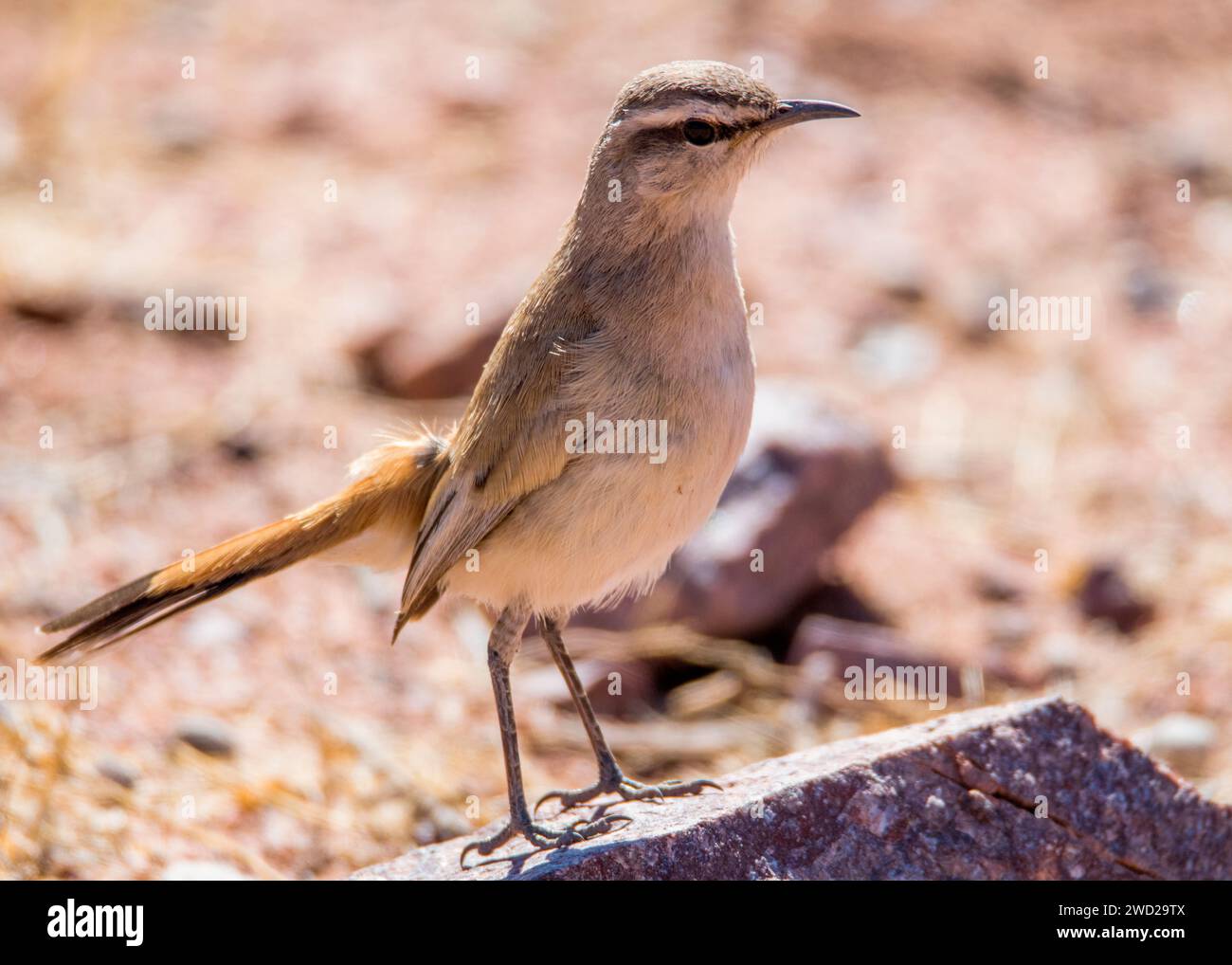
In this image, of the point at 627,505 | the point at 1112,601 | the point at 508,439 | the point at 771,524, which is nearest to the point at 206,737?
A: the point at 508,439

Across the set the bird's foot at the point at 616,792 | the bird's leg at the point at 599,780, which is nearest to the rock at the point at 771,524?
the bird's leg at the point at 599,780

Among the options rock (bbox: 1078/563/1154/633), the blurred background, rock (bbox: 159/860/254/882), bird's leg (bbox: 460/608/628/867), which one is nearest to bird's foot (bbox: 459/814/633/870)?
bird's leg (bbox: 460/608/628/867)

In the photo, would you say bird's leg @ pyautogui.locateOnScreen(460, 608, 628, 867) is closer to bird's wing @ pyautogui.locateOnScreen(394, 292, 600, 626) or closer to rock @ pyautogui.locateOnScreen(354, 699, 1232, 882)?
rock @ pyautogui.locateOnScreen(354, 699, 1232, 882)

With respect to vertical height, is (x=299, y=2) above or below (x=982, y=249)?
above

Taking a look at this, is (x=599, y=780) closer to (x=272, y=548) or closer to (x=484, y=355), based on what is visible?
(x=272, y=548)
